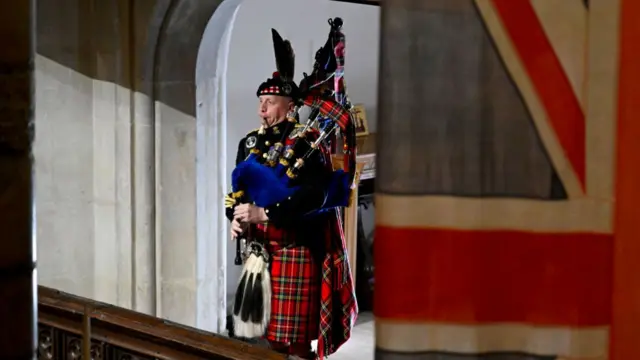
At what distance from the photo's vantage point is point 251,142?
2996 millimetres

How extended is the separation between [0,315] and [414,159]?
42 centimetres

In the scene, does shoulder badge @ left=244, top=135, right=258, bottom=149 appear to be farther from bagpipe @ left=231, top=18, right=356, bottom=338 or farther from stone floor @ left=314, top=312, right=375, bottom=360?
stone floor @ left=314, top=312, right=375, bottom=360

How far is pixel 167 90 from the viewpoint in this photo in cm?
331

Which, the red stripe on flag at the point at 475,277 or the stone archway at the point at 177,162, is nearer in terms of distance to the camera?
the red stripe on flag at the point at 475,277

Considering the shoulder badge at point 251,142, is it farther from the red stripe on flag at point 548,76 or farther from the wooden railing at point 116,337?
Result: the red stripe on flag at point 548,76

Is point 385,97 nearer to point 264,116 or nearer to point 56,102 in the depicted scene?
point 264,116

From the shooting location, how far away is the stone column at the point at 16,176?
34.2 inches

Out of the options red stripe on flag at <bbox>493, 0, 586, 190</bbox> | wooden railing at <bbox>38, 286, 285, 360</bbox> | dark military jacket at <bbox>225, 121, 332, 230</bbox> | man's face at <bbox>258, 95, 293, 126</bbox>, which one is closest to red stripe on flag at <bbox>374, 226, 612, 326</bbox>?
red stripe on flag at <bbox>493, 0, 586, 190</bbox>

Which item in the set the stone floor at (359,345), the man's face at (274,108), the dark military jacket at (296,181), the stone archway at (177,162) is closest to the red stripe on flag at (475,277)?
the dark military jacket at (296,181)

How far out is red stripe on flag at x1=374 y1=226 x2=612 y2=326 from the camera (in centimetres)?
75

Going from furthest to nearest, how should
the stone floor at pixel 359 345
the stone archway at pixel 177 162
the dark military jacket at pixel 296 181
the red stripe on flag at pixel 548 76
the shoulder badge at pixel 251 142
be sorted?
1. the stone floor at pixel 359 345
2. the stone archway at pixel 177 162
3. the shoulder badge at pixel 251 142
4. the dark military jacket at pixel 296 181
5. the red stripe on flag at pixel 548 76

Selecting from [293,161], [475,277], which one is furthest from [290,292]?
[475,277]

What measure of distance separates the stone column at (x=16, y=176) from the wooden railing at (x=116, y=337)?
3.25 ft

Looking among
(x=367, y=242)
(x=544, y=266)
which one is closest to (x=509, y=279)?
(x=544, y=266)
